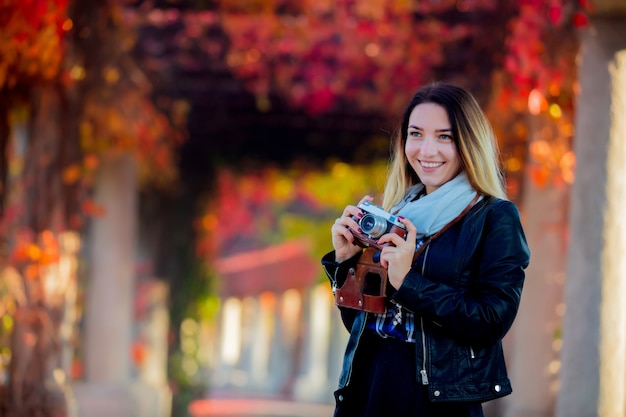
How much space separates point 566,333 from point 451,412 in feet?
8.76

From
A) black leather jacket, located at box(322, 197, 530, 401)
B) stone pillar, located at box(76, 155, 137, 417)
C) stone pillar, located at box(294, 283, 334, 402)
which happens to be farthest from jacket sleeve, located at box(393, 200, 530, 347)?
stone pillar, located at box(294, 283, 334, 402)

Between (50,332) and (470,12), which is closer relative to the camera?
(50,332)

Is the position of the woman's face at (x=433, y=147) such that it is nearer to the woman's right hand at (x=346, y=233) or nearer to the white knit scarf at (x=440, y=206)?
the white knit scarf at (x=440, y=206)

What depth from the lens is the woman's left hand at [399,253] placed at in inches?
106

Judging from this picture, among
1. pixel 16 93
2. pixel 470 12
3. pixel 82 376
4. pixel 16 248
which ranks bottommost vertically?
pixel 82 376

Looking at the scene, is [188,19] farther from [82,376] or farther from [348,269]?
[348,269]

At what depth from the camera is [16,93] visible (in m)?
6.62

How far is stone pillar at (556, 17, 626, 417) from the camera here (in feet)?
16.6

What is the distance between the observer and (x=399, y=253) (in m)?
2.68

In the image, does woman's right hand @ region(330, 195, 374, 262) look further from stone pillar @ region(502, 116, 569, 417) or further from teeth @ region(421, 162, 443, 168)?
stone pillar @ region(502, 116, 569, 417)

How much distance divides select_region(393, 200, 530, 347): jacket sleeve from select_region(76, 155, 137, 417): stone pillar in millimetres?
7073

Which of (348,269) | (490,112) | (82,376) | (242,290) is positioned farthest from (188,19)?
(242,290)

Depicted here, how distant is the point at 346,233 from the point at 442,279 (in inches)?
11.0

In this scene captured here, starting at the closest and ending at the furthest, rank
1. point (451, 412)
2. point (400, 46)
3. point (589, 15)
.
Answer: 1. point (451, 412)
2. point (589, 15)
3. point (400, 46)
